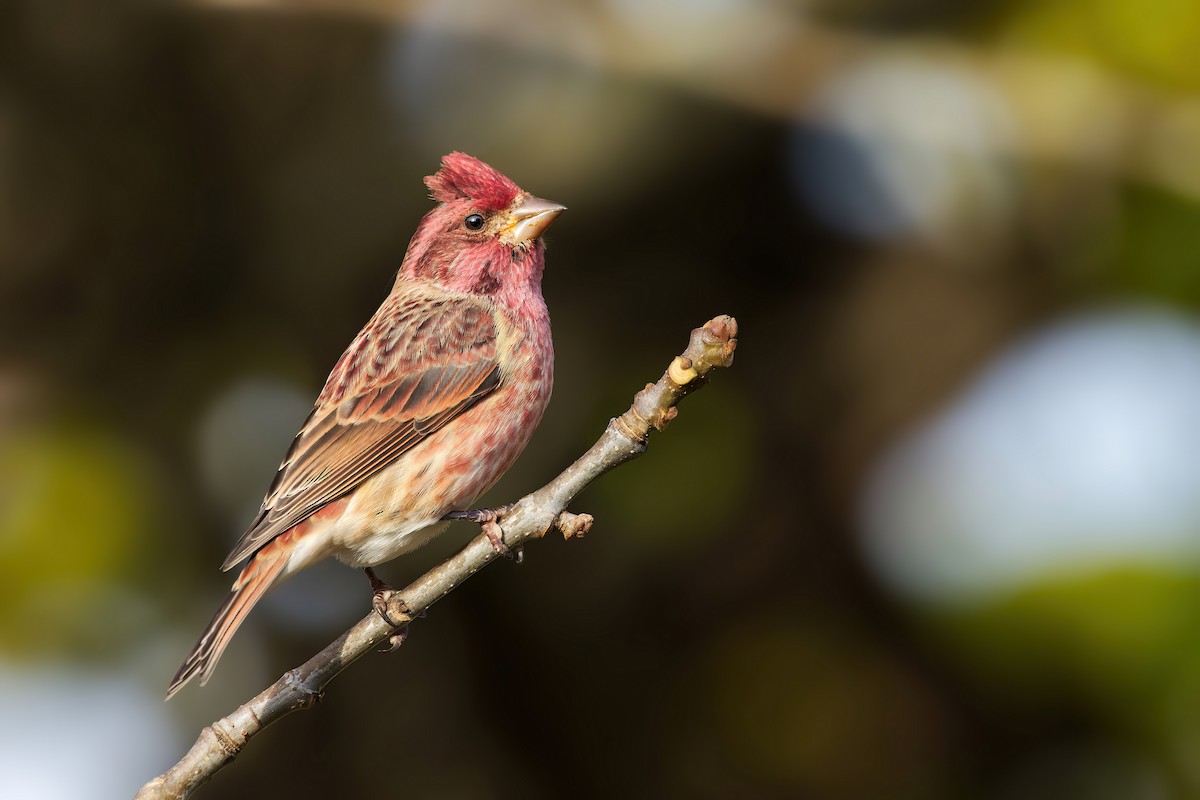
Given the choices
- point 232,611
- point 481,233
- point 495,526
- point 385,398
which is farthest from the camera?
point 385,398

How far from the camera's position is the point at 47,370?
27.6 ft

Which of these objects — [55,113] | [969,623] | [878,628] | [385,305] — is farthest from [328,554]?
[55,113]

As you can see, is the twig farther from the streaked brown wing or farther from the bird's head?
the bird's head

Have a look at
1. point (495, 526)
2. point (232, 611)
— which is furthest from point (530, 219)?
point (232, 611)

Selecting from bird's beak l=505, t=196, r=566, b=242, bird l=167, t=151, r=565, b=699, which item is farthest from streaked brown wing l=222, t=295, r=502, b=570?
bird's beak l=505, t=196, r=566, b=242

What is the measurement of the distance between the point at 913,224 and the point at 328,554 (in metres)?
5.69

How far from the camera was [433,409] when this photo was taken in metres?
4.65

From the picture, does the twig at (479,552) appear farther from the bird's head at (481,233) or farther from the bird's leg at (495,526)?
the bird's head at (481,233)

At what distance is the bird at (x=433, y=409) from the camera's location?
438 cm

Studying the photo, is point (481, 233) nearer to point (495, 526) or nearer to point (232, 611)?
point (495, 526)

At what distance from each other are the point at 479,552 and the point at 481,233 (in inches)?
54.6

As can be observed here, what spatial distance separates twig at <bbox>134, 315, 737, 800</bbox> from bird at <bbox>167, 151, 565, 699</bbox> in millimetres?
684

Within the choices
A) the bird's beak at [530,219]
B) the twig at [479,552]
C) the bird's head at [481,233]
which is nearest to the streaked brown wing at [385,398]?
the bird's head at [481,233]

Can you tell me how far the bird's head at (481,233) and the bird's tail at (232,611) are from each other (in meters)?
1.20
